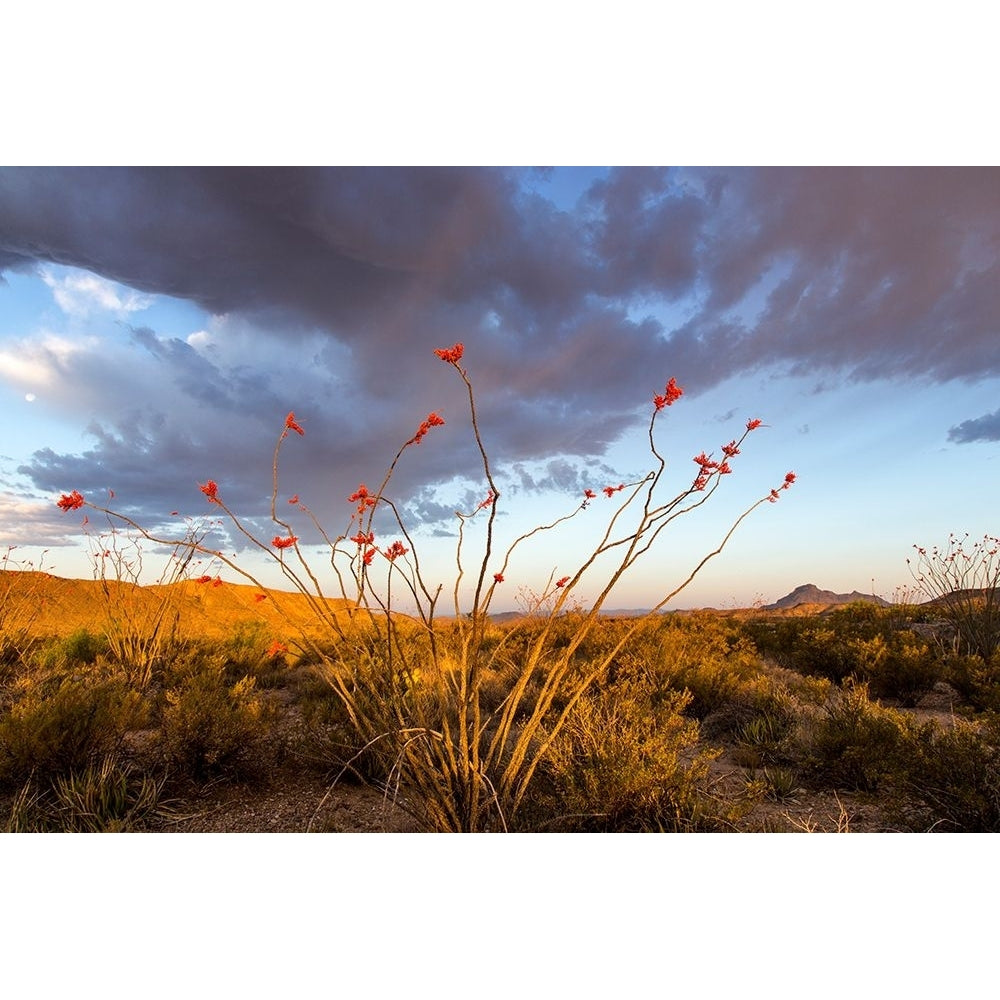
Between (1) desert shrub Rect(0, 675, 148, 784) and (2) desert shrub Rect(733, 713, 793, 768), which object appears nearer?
(1) desert shrub Rect(0, 675, 148, 784)

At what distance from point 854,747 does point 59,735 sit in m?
3.71

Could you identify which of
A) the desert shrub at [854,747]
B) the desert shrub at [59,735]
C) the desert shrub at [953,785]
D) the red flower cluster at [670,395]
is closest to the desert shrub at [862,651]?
the desert shrub at [854,747]

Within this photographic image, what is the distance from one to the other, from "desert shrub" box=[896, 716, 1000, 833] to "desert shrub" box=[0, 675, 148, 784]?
11.4ft

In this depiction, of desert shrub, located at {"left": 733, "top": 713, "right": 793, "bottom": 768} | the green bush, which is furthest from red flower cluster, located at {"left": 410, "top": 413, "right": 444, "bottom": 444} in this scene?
desert shrub, located at {"left": 733, "top": 713, "right": 793, "bottom": 768}

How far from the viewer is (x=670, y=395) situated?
1791 mm

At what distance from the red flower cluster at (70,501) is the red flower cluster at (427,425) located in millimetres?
1126

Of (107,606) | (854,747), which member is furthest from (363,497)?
(107,606)

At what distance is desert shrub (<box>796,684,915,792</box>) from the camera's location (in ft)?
8.75

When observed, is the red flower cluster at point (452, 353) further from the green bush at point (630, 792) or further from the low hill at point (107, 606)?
the low hill at point (107, 606)

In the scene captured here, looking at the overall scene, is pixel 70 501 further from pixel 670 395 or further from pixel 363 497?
pixel 670 395

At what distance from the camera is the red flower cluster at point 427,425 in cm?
184

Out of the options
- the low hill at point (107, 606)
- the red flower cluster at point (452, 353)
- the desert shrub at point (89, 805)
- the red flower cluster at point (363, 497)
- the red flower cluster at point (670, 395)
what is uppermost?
the red flower cluster at point (452, 353)

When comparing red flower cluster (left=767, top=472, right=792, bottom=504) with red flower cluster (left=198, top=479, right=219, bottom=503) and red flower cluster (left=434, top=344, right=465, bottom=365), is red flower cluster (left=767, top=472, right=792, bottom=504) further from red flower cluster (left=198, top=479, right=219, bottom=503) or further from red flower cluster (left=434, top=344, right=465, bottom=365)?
red flower cluster (left=198, top=479, right=219, bottom=503)

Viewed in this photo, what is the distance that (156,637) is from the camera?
5566mm
